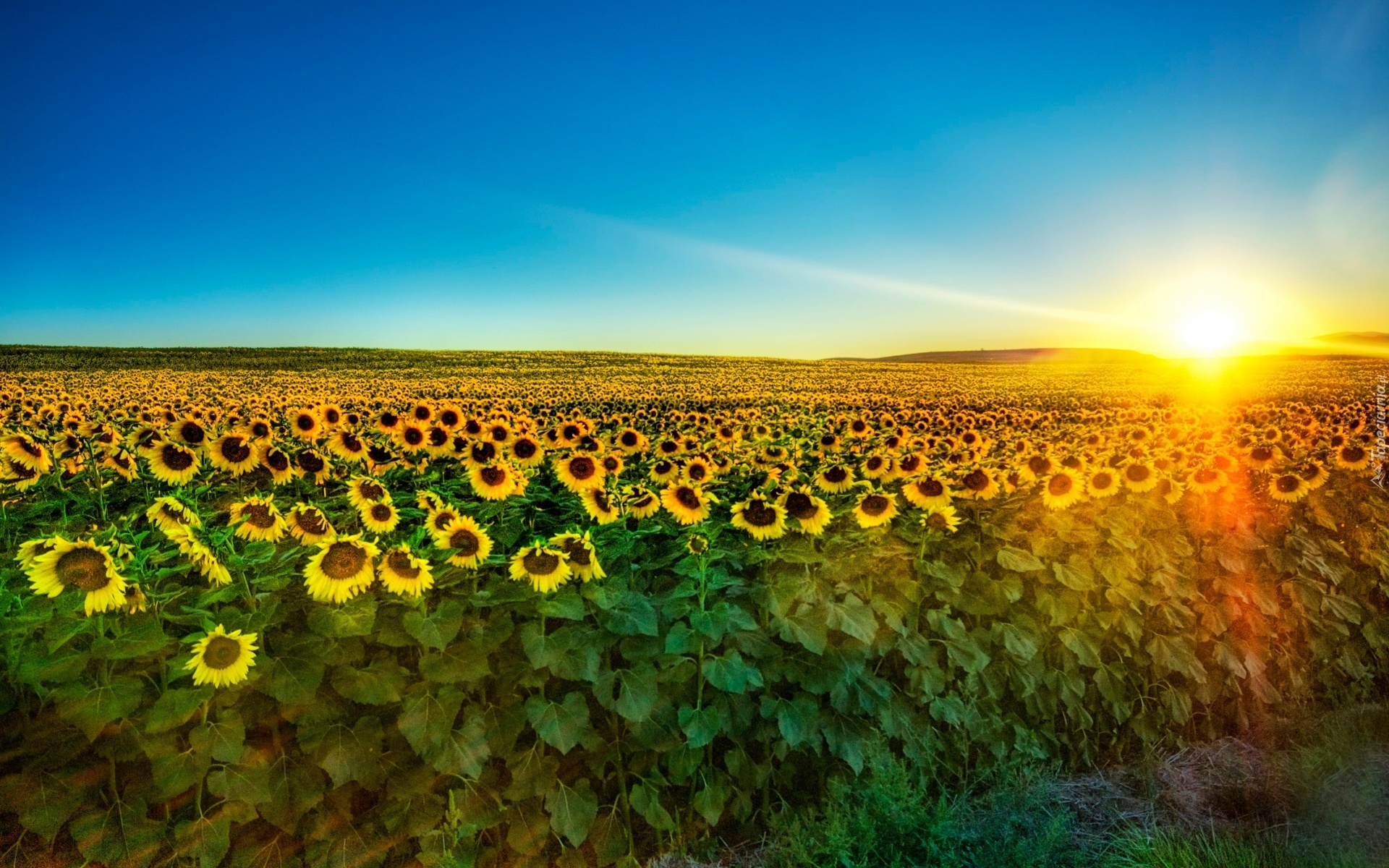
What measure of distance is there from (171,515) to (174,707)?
87 cm

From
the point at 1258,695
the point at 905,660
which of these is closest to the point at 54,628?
the point at 905,660

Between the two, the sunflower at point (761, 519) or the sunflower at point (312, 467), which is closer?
the sunflower at point (761, 519)

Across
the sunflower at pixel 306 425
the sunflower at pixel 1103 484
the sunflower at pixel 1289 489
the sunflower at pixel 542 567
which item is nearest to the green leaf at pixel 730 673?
the sunflower at pixel 542 567

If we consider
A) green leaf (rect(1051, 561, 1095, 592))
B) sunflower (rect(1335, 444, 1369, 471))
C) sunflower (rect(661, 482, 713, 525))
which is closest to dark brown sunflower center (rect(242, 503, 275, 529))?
sunflower (rect(661, 482, 713, 525))

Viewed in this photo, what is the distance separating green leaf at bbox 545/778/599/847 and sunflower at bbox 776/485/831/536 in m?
1.40

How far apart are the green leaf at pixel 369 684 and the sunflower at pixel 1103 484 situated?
12.2 feet

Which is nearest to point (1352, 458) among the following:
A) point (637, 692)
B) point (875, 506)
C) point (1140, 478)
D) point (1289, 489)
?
point (1289, 489)

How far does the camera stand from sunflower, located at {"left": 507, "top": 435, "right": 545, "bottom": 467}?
16.4 ft

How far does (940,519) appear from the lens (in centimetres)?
390

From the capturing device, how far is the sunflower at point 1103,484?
4.58 meters

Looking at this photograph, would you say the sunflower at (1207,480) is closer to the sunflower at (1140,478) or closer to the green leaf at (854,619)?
the sunflower at (1140,478)

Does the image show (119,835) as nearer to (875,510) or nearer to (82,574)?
(82,574)

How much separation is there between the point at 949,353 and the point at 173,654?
9859 centimetres

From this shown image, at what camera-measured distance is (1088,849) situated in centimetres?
368
